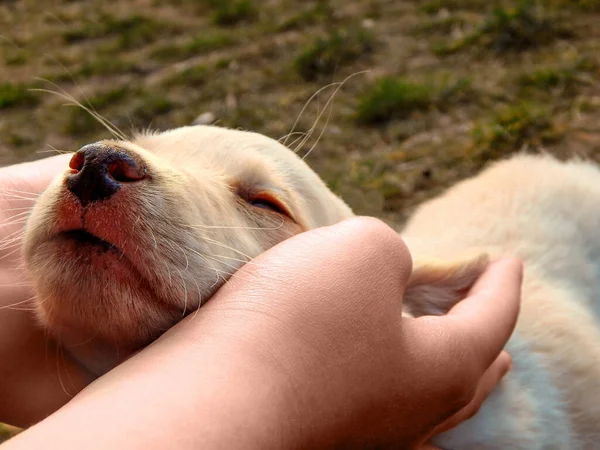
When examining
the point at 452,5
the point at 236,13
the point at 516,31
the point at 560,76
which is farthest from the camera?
the point at 236,13

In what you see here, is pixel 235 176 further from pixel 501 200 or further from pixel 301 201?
pixel 501 200

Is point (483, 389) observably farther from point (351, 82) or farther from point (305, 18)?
point (305, 18)

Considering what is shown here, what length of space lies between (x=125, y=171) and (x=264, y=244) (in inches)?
21.4

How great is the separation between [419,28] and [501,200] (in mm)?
3478

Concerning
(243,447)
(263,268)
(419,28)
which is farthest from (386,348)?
(419,28)

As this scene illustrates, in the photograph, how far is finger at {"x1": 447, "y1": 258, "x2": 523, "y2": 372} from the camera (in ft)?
6.51

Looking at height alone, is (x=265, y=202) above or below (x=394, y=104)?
above

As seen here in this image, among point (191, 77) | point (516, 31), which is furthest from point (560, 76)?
point (191, 77)

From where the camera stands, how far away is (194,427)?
3.91ft

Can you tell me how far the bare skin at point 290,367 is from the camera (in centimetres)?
122

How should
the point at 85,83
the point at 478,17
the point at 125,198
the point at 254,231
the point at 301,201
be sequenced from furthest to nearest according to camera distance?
the point at 85,83 → the point at 478,17 → the point at 301,201 → the point at 254,231 → the point at 125,198

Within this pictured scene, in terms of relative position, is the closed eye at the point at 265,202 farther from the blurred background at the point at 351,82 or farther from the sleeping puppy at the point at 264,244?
the blurred background at the point at 351,82

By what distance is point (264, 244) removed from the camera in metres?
2.04

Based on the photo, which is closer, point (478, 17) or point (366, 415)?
point (366, 415)
